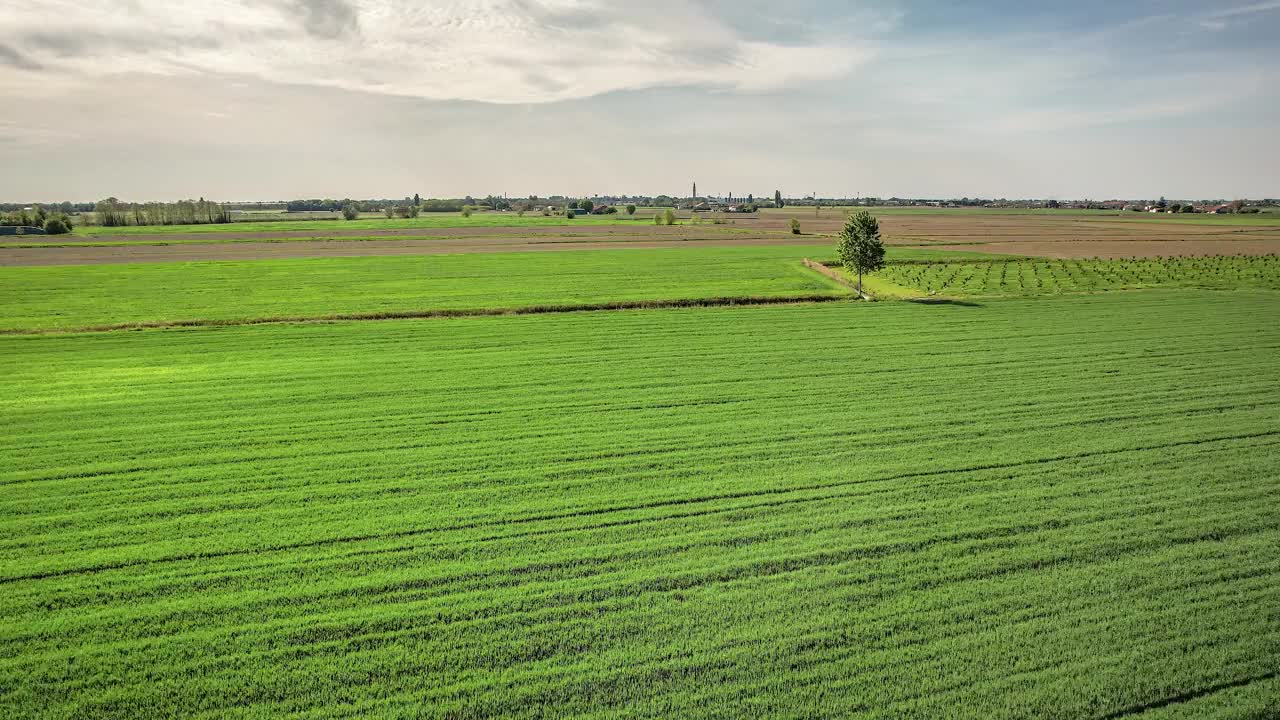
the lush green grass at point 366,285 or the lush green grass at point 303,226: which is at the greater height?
the lush green grass at point 303,226

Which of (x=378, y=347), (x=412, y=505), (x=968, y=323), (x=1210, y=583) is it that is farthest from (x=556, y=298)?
(x=1210, y=583)

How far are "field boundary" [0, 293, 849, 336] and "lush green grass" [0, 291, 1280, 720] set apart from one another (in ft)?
35.3

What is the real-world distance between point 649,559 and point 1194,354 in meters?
27.1

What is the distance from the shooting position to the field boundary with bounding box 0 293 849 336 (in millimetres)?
34416

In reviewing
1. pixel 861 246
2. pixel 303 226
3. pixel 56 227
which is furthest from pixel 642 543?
pixel 303 226

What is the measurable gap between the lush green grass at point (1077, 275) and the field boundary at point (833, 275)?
3196 millimetres

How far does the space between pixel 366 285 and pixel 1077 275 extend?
5482 centimetres

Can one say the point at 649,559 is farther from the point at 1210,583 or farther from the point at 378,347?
the point at 378,347

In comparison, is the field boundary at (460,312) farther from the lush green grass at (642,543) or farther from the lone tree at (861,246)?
the lush green grass at (642,543)

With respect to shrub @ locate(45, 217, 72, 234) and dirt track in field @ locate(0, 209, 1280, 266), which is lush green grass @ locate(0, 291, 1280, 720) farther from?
shrub @ locate(45, 217, 72, 234)

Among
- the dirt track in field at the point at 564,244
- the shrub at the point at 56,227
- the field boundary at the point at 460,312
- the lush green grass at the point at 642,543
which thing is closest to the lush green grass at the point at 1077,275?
the dirt track in field at the point at 564,244

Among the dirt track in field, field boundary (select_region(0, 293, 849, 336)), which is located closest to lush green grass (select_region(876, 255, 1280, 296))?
the dirt track in field

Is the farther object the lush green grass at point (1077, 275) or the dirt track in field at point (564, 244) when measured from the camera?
the dirt track in field at point (564, 244)

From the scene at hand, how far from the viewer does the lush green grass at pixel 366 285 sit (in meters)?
40.0
